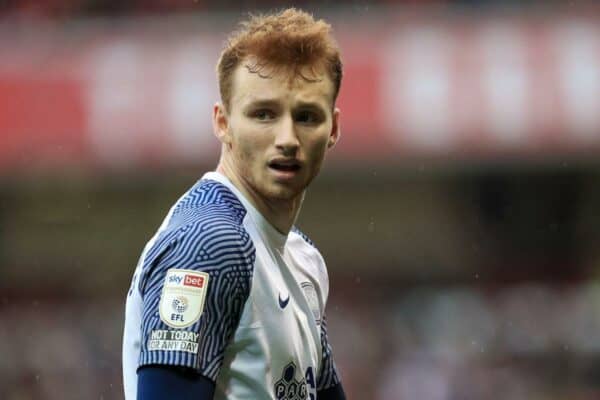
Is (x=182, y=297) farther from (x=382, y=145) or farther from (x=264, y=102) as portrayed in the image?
(x=382, y=145)

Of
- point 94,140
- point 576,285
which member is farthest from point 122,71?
point 576,285

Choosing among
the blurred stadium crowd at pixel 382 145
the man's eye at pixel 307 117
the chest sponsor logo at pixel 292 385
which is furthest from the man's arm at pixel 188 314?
the blurred stadium crowd at pixel 382 145

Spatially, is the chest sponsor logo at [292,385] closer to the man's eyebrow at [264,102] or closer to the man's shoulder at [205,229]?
the man's shoulder at [205,229]

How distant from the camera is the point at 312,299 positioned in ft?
9.53

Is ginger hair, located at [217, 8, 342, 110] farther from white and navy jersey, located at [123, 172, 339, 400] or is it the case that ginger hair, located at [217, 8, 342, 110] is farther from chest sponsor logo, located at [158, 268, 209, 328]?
chest sponsor logo, located at [158, 268, 209, 328]

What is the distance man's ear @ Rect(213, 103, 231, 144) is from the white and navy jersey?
2.9 inches

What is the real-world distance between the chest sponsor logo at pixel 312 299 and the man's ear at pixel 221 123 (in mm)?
365

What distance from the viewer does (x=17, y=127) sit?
11.4m

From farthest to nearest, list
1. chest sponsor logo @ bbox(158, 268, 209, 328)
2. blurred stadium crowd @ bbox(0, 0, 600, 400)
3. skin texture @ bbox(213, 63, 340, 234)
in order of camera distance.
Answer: blurred stadium crowd @ bbox(0, 0, 600, 400) → skin texture @ bbox(213, 63, 340, 234) → chest sponsor logo @ bbox(158, 268, 209, 328)

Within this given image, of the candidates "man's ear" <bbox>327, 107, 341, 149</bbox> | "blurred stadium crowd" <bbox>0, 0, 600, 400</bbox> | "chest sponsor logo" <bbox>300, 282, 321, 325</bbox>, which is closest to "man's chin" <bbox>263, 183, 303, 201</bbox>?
"man's ear" <bbox>327, 107, 341, 149</bbox>

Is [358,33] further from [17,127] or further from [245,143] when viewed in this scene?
[245,143]

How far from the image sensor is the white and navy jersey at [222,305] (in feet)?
7.78

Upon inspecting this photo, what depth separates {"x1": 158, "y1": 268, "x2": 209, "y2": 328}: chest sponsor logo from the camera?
236 cm

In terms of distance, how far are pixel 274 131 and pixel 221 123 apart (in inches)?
6.0
